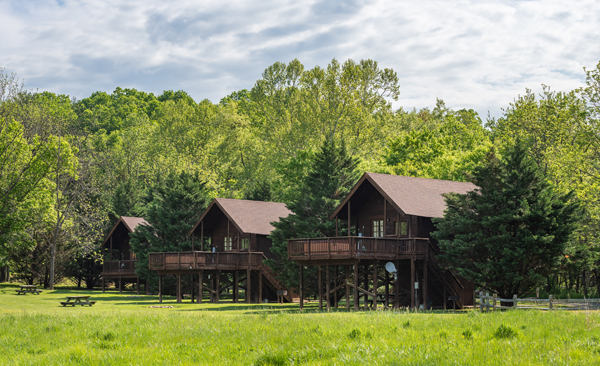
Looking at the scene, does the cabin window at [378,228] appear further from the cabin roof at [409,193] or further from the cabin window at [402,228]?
the cabin roof at [409,193]

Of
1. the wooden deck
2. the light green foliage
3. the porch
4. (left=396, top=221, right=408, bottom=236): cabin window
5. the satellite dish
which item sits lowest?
the wooden deck

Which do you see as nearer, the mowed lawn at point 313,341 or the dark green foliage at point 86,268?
the mowed lawn at point 313,341

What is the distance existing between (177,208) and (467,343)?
40.9 metres

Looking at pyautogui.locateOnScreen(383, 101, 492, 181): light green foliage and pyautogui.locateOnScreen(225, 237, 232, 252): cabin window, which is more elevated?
pyautogui.locateOnScreen(383, 101, 492, 181): light green foliage

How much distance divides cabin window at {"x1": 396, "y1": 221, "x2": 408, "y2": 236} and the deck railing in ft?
37.4

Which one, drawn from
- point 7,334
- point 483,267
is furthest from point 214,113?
point 7,334

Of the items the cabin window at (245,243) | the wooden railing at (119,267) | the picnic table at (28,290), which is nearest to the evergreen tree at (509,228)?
the cabin window at (245,243)

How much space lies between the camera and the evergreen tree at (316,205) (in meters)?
40.4

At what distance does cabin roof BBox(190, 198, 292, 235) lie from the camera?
46.7m

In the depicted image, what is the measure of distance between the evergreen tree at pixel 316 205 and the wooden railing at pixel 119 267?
65.9ft

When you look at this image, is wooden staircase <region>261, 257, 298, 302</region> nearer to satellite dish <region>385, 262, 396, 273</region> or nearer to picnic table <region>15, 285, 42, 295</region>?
satellite dish <region>385, 262, 396, 273</region>

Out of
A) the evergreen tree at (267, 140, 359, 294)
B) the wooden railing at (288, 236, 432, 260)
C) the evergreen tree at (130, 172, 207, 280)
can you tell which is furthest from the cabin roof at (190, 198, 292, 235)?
the wooden railing at (288, 236, 432, 260)

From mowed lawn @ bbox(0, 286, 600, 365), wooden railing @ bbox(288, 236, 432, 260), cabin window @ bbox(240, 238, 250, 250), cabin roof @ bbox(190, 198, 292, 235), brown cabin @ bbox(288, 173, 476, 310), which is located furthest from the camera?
cabin window @ bbox(240, 238, 250, 250)

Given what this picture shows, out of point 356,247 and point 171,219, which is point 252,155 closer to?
point 171,219
